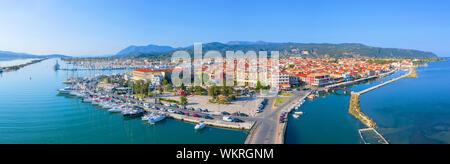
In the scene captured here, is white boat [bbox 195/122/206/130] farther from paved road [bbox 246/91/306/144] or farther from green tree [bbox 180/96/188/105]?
green tree [bbox 180/96/188/105]

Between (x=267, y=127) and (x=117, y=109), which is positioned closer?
(x=267, y=127)

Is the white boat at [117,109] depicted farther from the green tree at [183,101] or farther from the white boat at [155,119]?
the green tree at [183,101]

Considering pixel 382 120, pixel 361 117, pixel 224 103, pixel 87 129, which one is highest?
pixel 224 103

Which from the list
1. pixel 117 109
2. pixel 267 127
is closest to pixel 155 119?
pixel 117 109

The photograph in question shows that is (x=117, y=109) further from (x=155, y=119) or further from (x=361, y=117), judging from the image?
(x=361, y=117)

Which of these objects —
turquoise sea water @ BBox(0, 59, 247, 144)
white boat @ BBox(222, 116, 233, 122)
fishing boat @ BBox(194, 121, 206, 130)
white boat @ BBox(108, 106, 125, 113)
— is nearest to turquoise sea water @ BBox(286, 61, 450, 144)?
white boat @ BBox(222, 116, 233, 122)

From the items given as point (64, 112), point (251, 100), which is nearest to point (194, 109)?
point (251, 100)
